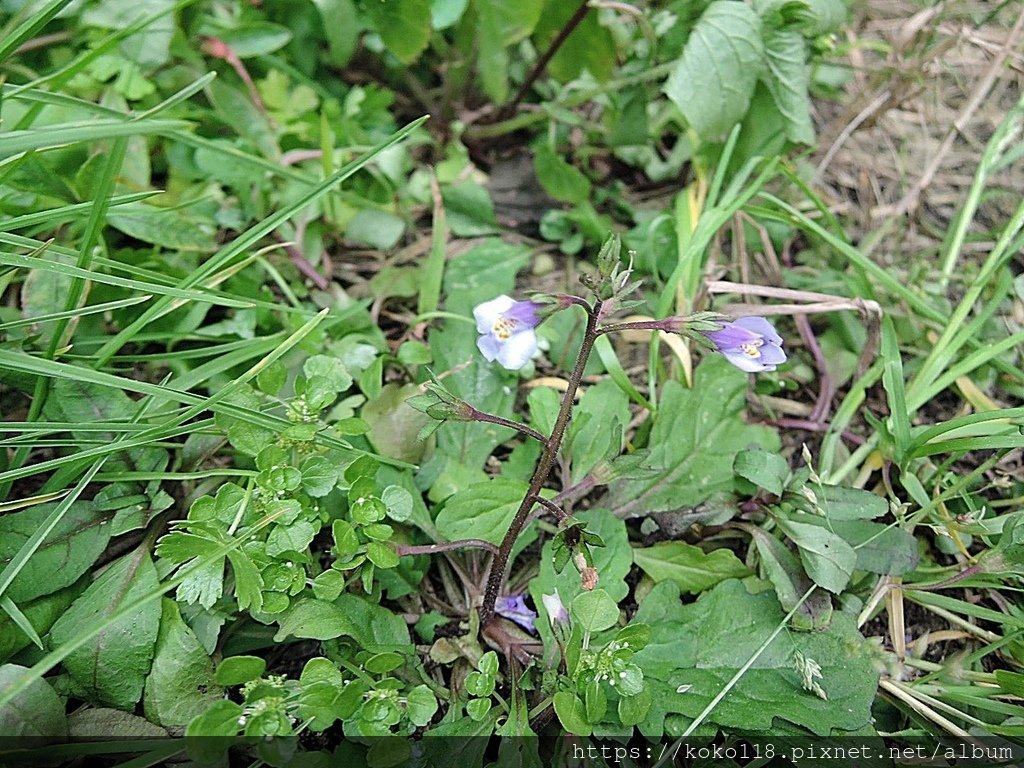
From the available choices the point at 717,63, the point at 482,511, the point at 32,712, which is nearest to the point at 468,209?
the point at 717,63

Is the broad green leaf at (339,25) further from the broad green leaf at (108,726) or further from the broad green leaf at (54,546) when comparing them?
the broad green leaf at (108,726)

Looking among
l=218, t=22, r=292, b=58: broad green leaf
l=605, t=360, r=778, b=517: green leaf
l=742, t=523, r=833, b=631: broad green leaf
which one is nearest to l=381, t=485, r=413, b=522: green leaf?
l=605, t=360, r=778, b=517: green leaf

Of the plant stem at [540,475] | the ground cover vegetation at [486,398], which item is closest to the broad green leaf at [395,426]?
the ground cover vegetation at [486,398]

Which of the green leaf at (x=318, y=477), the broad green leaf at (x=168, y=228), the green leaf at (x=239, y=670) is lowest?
the green leaf at (x=239, y=670)

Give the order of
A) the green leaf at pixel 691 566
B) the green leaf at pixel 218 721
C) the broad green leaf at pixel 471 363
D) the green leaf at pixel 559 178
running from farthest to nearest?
1. the green leaf at pixel 559 178
2. the broad green leaf at pixel 471 363
3. the green leaf at pixel 691 566
4. the green leaf at pixel 218 721

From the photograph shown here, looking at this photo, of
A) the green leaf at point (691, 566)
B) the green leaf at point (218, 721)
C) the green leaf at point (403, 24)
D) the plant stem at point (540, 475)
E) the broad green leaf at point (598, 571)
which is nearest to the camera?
the green leaf at point (218, 721)

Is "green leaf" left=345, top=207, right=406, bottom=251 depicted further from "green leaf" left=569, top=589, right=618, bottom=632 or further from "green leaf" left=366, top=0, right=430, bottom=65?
"green leaf" left=569, top=589, right=618, bottom=632

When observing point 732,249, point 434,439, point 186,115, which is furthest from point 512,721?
point 186,115

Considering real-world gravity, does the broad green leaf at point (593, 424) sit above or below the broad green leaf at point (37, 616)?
below
